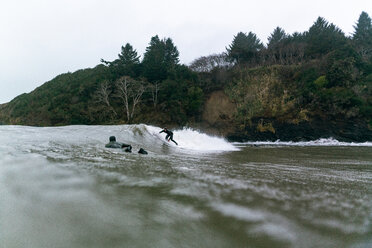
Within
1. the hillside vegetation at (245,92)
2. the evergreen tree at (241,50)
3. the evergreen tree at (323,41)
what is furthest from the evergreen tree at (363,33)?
the evergreen tree at (241,50)

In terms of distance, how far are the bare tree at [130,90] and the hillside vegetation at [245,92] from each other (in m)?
0.16

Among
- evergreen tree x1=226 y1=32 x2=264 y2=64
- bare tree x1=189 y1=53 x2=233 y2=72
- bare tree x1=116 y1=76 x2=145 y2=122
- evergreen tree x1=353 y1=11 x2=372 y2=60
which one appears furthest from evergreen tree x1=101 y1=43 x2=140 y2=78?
evergreen tree x1=353 y1=11 x2=372 y2=60

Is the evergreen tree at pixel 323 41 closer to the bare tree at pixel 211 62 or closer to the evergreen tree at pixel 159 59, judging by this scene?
the bare tree at pixel 211 62

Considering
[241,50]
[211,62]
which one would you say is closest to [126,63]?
[211,62]

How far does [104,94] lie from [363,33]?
53.4m

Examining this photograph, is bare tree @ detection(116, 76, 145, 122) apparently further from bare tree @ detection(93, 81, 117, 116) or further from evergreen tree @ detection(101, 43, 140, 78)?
evergreen tree @ detection(101, 43, 140, 78)

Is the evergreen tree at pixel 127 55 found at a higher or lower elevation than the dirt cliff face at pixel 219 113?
higher

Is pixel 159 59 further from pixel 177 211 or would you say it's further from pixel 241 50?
pixel 177 211

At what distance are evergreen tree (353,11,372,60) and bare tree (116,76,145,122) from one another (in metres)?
40.4

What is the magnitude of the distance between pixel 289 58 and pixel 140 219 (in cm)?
4215

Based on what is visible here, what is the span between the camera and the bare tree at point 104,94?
3192 cm

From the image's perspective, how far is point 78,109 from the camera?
32531 millimetres

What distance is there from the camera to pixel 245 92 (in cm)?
3067

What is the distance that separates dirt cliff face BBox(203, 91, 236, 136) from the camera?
2641 centimetres
